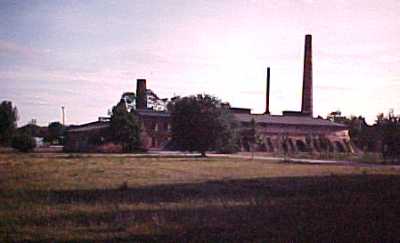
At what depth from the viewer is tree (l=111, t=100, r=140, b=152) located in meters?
68.6

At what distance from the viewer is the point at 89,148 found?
76.0 meters

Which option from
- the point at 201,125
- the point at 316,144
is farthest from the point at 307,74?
the point at 201,125

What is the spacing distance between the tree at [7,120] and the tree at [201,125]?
31.2 metres

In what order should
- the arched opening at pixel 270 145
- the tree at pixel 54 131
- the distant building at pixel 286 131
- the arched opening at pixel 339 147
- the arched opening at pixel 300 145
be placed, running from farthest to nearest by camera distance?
the tree at pixel 54 131 → the arched opening at pixel 339 147 → the arched opening at pixel 300 145 → the arched opening at pixel 270 145 → the distant building at pixel 286 131

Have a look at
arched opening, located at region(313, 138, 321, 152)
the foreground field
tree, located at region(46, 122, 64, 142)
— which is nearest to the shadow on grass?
the foreground field

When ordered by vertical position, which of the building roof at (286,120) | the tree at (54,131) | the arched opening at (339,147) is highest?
the building roof at (286,120)

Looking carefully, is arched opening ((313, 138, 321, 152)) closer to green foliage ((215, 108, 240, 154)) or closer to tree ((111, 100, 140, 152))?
green foliage ((215, 108, 240, 154))

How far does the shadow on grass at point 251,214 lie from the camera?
962 centimetres

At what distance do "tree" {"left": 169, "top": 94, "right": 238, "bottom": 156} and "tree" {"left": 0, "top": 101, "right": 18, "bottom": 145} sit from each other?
102ft

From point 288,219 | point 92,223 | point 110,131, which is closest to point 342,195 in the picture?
point 288,219

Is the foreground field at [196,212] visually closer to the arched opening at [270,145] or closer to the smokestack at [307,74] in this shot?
the smokestack at [307,74]

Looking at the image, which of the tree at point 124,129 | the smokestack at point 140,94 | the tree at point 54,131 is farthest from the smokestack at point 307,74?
the tree at point 54,131

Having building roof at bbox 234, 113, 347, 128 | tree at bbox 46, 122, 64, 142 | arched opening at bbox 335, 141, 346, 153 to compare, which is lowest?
arched opening at bbox 335, 141, 346, 153

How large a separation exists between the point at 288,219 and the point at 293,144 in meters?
79.7
